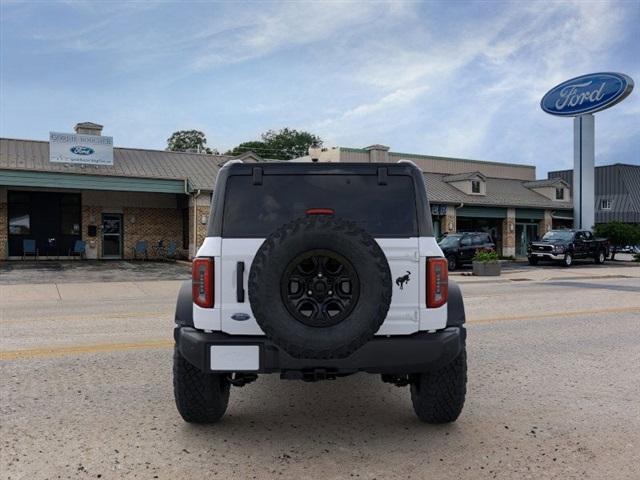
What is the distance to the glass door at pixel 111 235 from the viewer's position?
92.1 ft

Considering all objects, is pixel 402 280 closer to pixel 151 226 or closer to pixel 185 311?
pixel 185 311

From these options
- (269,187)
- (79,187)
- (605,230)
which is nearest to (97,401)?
(269,187)

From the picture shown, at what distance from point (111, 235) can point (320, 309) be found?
88.0ft

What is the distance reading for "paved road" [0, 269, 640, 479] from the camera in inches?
142

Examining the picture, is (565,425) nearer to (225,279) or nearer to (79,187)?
(225,279)

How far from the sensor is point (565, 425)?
4.43 m

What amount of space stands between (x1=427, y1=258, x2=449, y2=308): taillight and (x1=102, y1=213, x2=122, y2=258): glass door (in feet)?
87.6

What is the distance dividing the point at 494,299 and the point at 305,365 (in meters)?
10.4

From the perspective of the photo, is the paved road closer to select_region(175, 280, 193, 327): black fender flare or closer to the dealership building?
select_region(175, 280, 193, 327): black fender flare

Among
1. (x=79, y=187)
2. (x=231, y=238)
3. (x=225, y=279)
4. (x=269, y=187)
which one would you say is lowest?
(x=225, y=279)

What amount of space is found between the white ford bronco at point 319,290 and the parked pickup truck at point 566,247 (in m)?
25.9

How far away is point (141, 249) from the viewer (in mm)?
28047

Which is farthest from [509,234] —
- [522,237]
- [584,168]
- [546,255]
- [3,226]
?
[3,226]

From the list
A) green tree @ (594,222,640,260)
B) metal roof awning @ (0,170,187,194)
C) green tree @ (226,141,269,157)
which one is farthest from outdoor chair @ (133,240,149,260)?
green tree @ (226,141,269,157)
